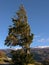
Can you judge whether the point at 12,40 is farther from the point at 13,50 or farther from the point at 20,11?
the point at 20,11

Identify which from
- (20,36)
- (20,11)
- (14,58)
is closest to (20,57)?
(14,58)

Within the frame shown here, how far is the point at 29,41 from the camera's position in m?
51.8

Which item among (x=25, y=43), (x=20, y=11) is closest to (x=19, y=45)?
(x=25, y=43)

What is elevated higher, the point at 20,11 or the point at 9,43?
the point at 20,11

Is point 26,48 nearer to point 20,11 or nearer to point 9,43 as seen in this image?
point 9,43

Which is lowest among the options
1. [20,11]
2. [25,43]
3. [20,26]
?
[25,43]

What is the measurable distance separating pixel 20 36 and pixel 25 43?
1808 millimetres

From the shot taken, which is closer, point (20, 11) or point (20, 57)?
point (20, 57)

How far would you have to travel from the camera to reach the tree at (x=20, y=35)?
5141 cm

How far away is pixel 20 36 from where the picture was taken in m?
51.7

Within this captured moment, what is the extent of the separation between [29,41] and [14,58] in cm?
490

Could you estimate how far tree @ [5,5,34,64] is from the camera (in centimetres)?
5141

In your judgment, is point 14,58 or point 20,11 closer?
point 14,58

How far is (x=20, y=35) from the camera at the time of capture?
51688 mm
